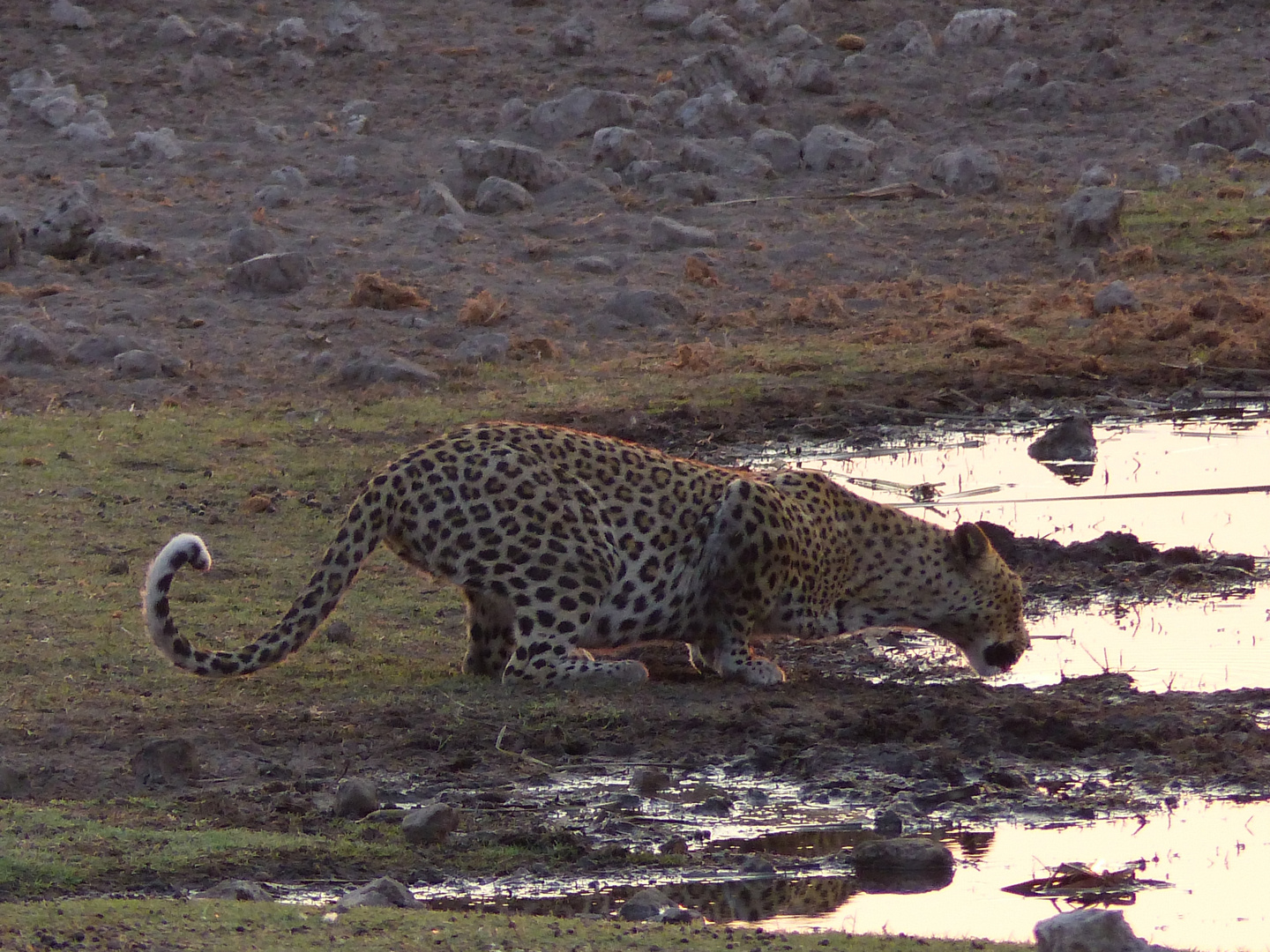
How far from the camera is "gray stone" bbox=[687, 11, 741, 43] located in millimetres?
22891

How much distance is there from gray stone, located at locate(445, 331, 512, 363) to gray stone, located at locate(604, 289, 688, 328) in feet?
3.88

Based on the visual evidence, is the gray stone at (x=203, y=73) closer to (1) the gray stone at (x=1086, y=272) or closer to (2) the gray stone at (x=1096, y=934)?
(1) the gray stone at (x=1086, y=272)

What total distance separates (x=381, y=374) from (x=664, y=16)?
9.98m

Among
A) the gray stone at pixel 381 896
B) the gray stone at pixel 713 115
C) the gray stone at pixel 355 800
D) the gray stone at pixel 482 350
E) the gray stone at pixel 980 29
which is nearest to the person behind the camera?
the gray stone at pixel 381 896

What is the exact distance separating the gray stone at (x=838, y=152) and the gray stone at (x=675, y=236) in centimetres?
253

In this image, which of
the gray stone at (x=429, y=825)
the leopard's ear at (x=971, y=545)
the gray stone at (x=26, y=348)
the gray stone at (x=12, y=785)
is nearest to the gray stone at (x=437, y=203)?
the gray stone at (x=26, y=348)

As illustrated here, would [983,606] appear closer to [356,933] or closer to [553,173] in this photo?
[356,933]

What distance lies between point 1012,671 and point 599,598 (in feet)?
6.09

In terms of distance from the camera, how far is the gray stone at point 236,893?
580 centimetres

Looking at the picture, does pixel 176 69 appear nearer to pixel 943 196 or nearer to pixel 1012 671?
pixel 943 196

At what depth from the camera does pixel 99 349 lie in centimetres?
1467

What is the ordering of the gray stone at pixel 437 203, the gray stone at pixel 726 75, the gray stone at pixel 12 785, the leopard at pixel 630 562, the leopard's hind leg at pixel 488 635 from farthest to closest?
1. the gray stone at pixel 726 75
2. the gray stone at pixel 437 203
3. the leopard's hind leg at pixel 488 635
4. the leopard at pixel 630 562
5. the gray stone at pixel 12 785

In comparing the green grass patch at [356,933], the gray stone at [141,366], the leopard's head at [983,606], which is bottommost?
the green grass patch at [356,933]

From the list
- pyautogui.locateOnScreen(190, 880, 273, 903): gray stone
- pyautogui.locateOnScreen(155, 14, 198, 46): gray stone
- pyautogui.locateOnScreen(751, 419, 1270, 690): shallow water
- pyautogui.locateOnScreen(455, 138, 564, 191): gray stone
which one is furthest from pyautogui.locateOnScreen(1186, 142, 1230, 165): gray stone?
pyautogui.locateOnScreen(190, 880, 273, 903): gray stone
